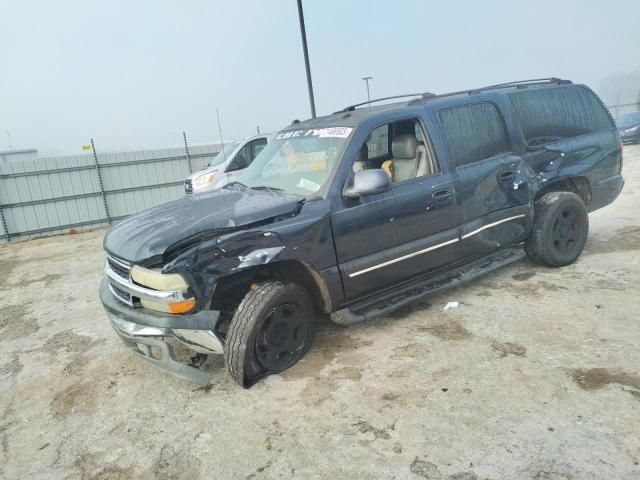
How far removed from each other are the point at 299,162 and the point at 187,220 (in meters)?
1.08

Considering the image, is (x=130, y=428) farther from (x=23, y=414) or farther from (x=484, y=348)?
(x=484, y=348)

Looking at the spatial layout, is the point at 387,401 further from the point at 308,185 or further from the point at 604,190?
the point at 604,190

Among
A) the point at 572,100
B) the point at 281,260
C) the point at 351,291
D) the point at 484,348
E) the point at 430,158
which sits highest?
the point at 572,100

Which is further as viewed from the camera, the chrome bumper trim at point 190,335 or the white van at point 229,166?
the white van at point 229,166

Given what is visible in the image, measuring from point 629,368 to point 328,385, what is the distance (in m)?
1.89

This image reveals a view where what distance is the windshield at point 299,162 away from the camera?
11.1ft

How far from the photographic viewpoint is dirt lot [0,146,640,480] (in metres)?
2.26

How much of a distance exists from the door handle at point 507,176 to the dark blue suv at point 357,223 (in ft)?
0.05

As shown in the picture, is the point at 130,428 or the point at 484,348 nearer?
the point at 130,428

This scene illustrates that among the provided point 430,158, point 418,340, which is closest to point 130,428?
point 418,340

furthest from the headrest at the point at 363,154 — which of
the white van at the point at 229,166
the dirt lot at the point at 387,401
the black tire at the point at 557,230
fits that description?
the white van at the point at 229,166

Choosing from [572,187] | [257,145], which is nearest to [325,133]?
[572,187]

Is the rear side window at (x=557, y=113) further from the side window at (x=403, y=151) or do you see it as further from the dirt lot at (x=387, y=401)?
the dirt lot at (x=387, y=401)

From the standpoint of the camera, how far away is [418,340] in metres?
3.45
